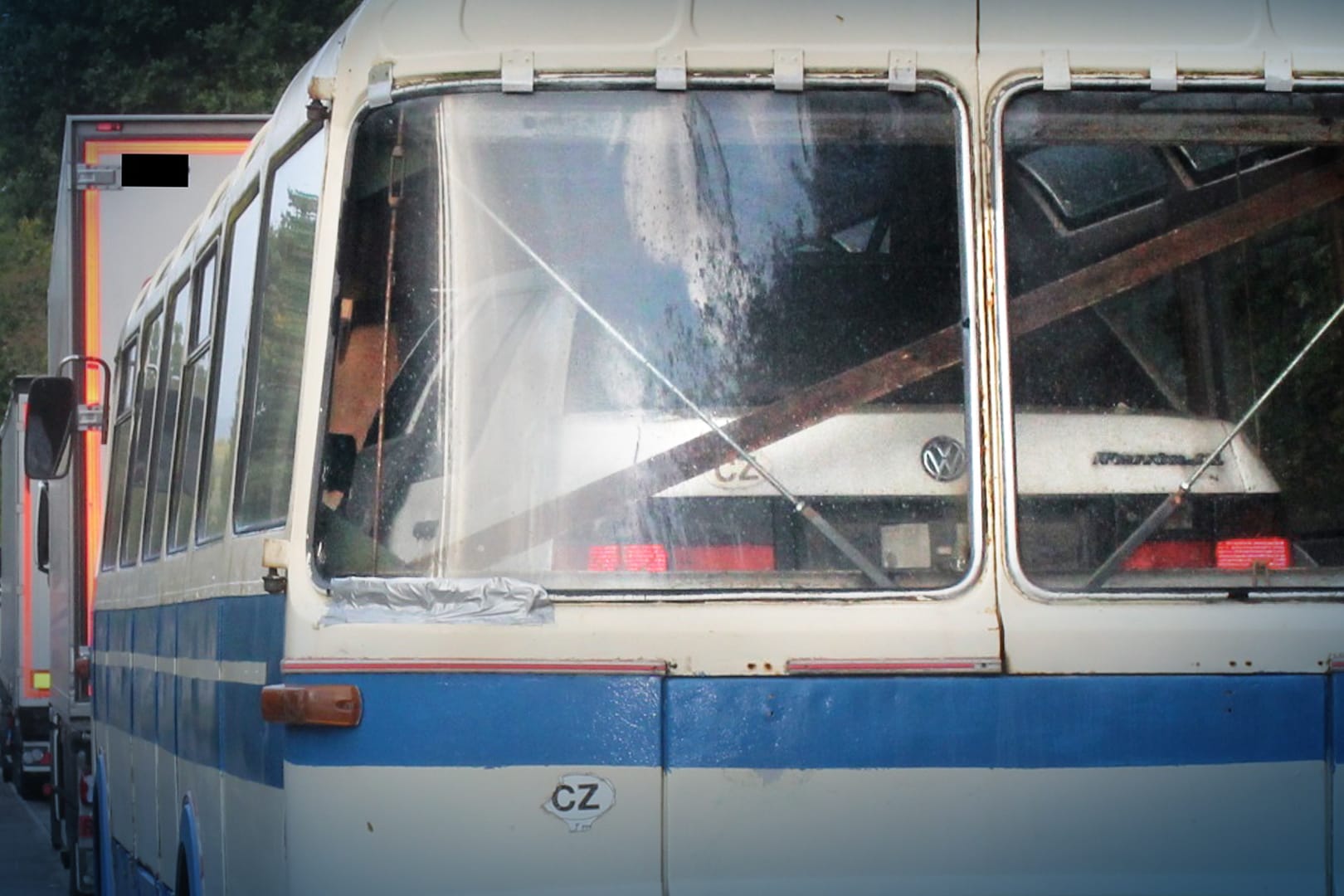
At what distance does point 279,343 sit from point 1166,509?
6.65 feet

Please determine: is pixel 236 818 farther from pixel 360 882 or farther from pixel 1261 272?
pixel 1261 272

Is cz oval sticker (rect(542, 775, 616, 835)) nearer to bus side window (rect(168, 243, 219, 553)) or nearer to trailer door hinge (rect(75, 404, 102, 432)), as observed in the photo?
bus side window (rect(168, 243, 219, 553))

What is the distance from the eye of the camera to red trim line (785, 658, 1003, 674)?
4703 mm

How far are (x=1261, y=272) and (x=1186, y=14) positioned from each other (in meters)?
0.57

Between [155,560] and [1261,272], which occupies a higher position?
[1261,272]

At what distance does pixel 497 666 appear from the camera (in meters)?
4.75

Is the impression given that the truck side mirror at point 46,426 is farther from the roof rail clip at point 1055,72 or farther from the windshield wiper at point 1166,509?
the windshield wiper at point 1166,509

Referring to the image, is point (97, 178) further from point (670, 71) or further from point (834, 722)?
point (834, 722)

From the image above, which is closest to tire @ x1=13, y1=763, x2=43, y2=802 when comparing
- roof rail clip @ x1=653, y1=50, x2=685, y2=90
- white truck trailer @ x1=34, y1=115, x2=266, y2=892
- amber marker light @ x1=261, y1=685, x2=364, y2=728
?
white truck trailer @ x1=34, y1=115, x2=266, y2=892

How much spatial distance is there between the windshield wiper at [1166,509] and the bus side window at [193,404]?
3047 millimetres

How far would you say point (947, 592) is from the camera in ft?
15.6

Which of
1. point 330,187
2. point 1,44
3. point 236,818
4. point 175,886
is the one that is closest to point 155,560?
point 175,886

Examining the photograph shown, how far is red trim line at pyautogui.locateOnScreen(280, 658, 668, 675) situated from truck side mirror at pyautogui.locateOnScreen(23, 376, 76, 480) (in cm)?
526

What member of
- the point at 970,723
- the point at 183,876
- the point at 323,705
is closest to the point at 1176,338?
the point at 970,723
